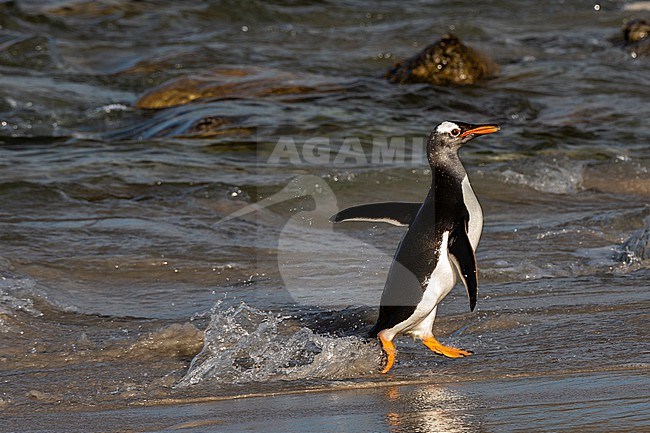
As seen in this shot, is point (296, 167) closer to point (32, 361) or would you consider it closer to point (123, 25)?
point (32, 361)

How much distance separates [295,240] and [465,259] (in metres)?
2.55

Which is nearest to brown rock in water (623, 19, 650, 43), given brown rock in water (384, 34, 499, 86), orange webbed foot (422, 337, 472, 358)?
brown rock in water (384, 34, 499, 86)

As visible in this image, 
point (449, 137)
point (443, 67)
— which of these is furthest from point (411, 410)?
point (443, 67)

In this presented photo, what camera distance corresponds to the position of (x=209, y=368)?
165 inches

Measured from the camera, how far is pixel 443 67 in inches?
486

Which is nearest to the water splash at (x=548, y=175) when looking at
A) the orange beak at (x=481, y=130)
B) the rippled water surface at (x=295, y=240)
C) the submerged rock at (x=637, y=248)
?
the rippled water surface at (x=295, y=240)

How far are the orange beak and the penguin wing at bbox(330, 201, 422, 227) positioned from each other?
1.21 feet

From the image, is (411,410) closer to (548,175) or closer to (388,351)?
(388,351)

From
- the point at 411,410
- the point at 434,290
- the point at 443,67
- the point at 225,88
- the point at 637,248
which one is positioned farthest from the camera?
the point at 443,67

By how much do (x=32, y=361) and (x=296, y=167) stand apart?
15.0ft

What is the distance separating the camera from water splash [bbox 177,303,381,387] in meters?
4.14

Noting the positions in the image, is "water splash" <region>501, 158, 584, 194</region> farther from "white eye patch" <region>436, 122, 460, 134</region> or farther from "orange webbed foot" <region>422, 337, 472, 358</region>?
"orange webbed foot" <region>422, 337, 472, 358</region>

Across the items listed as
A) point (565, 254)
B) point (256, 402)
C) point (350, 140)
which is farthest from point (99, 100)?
point (256, 402)

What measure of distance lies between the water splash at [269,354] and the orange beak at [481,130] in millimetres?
924
